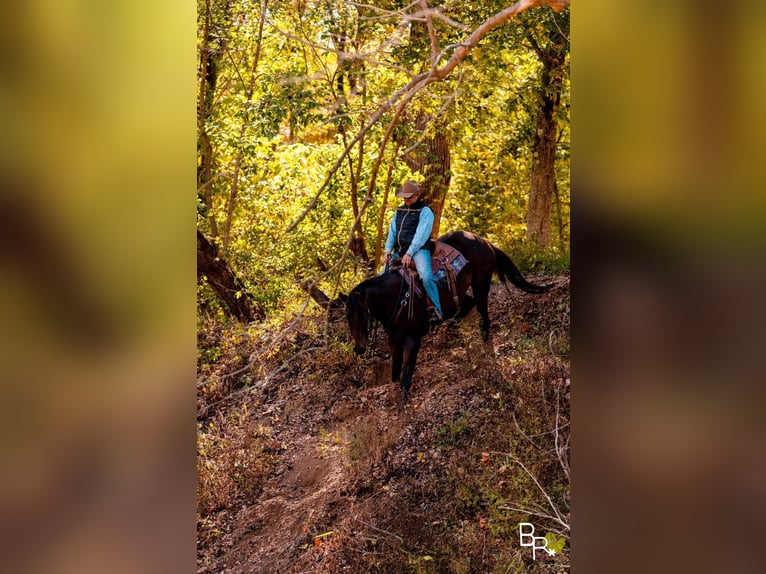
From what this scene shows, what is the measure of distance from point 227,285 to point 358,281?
2.44 feet

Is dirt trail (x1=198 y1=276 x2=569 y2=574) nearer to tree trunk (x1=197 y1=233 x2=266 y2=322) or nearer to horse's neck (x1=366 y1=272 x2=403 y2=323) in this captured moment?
horse's neck (x1=366 y1=272 x2=403 y2=323)

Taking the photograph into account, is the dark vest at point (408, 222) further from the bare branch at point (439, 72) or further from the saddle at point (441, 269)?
the bare branch at point (439, 72)

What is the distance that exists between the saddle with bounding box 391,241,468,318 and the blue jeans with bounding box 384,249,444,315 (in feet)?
0.06

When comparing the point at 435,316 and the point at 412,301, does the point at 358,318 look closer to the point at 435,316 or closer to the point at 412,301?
the point at 412,301

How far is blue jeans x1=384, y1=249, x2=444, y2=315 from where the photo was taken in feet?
13.3

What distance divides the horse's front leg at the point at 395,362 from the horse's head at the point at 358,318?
15 centimetres

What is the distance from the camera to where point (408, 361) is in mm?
4168

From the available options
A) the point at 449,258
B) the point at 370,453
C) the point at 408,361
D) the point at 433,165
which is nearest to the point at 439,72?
the point at 433,165

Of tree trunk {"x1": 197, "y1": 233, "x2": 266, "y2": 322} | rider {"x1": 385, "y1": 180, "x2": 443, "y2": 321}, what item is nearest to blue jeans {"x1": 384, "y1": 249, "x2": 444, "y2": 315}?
rider {"x1": 385, "y1": 180, "x2": 443, "y2": 321}
